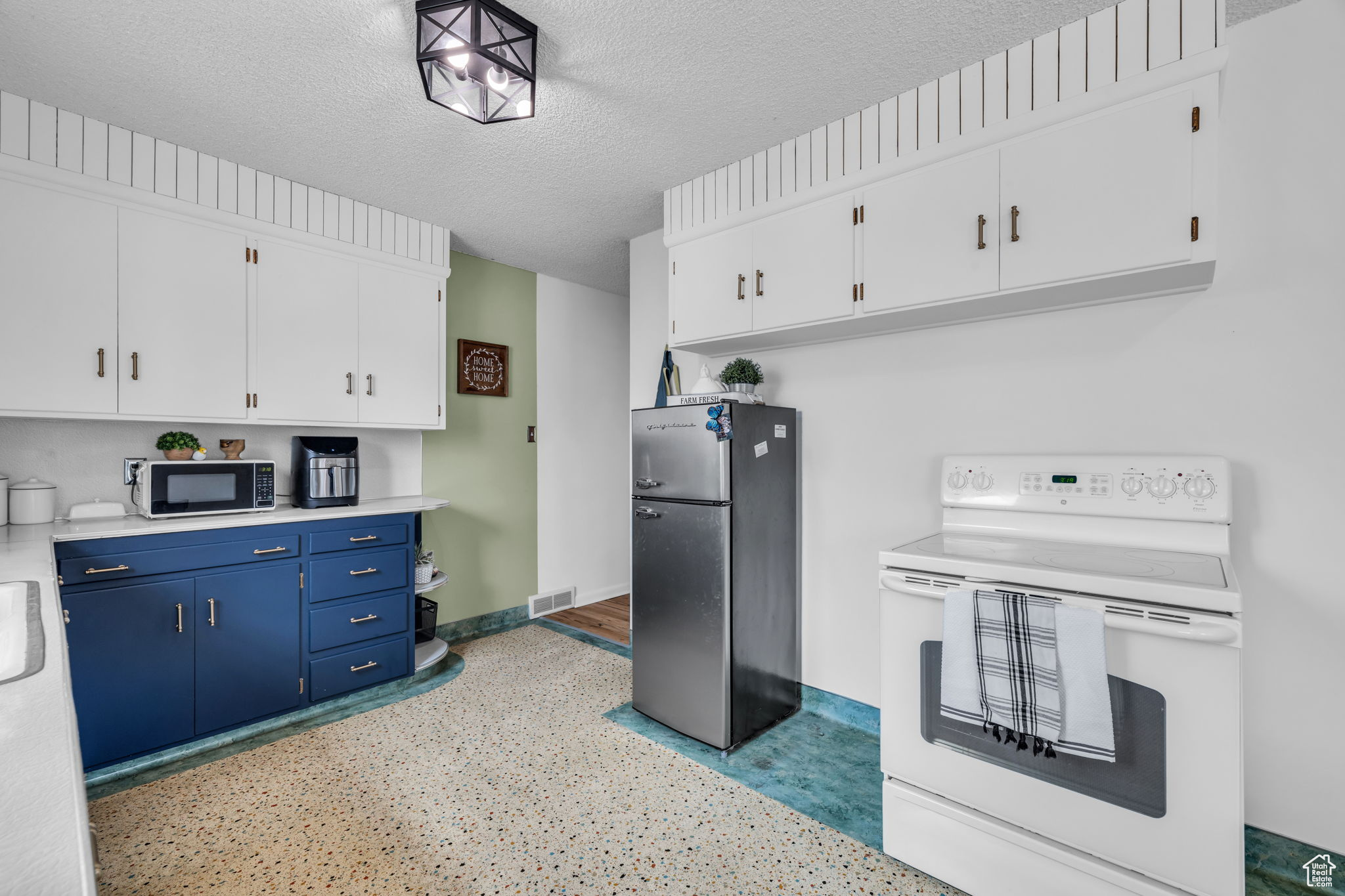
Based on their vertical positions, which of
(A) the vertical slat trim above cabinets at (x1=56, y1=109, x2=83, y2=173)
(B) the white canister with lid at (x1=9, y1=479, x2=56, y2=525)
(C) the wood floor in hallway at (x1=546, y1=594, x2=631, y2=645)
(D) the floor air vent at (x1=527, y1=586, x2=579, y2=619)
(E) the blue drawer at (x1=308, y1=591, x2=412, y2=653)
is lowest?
(C) the wood floor in hallway at (x1=546, y1=594, x2=631, y2=645)

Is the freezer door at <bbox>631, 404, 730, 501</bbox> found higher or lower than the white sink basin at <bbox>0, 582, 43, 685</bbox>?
higher

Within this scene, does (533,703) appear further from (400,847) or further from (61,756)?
(61,756)

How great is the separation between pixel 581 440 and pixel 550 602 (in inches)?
47.9

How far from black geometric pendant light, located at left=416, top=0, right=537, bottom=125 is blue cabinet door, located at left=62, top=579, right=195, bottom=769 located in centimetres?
215

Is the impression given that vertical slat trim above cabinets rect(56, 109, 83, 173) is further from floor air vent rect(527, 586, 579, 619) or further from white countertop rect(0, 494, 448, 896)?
floor air vent rect(527, 586, 579, 619)

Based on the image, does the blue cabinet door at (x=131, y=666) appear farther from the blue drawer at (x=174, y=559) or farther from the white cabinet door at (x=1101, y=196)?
the white cabinet door at (x=1101, y=196)

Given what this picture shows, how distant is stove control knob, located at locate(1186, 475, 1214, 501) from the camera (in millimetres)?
1745

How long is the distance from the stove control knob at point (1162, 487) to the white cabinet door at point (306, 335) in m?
3.35

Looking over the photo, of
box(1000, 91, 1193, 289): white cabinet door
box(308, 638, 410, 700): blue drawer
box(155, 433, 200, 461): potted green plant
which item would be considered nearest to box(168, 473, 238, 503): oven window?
box(155, 433, 200, 461): potted green plant

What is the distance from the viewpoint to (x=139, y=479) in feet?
8.23

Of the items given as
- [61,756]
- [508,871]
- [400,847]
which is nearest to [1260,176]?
[61,756]

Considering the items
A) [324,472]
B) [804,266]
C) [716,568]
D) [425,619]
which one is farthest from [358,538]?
[804,266]

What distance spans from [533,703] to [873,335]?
2.30m

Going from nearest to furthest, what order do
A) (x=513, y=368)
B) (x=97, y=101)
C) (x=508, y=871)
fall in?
(x=508, y=871), (x=97, y=101), (x=513, y=368)
